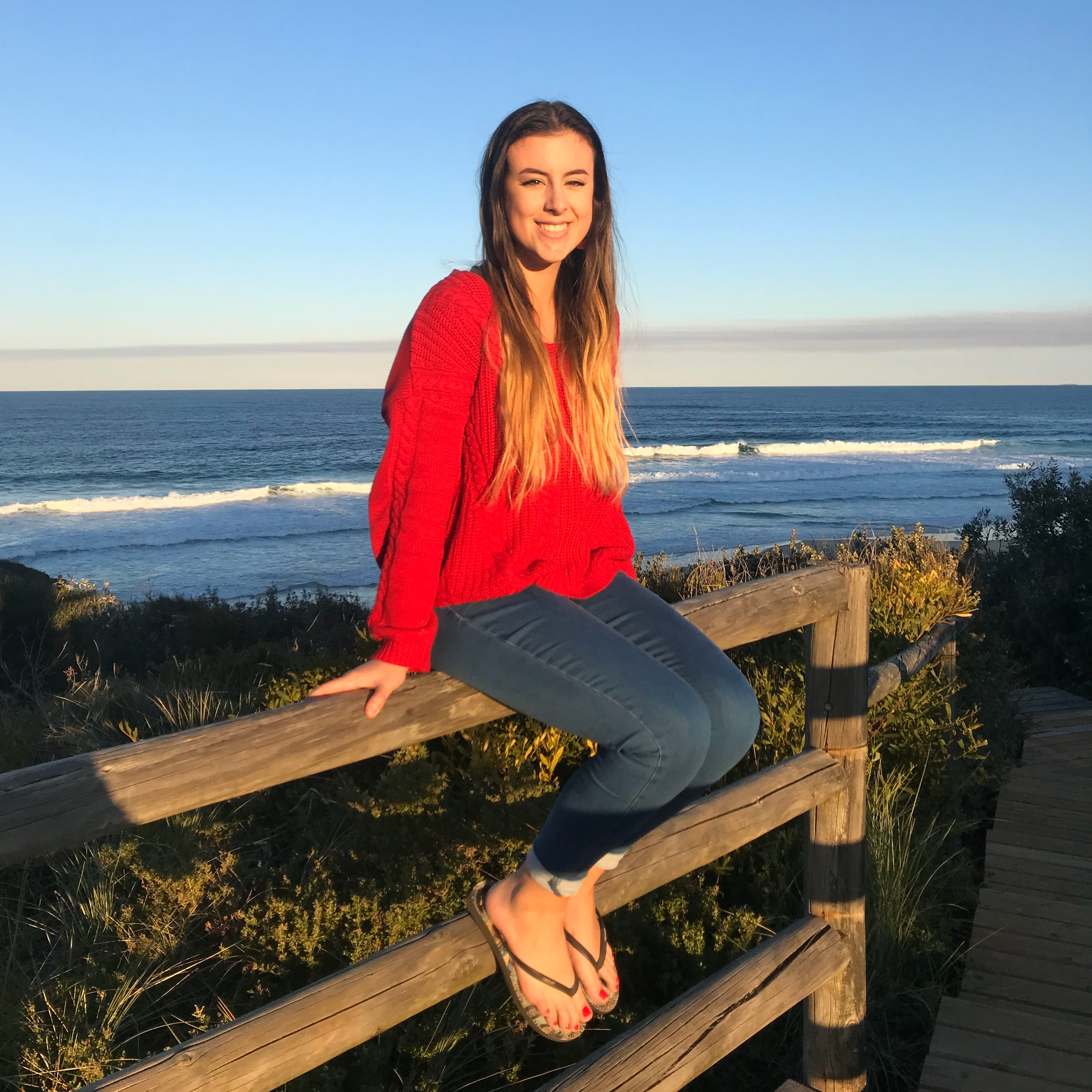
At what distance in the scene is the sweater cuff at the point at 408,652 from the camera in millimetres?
1597

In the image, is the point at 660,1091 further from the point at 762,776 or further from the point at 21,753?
the point at 21,753

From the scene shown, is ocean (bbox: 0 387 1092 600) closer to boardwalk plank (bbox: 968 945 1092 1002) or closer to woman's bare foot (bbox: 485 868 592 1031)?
woman's bare foot (bbox: 485 868 592 1031)

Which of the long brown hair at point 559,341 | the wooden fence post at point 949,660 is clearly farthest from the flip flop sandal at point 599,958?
the wooden fence post at point 949,660

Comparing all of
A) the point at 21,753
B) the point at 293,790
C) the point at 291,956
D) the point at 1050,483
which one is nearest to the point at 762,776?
the point at 291,956

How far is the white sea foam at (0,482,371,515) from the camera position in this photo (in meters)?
26.7

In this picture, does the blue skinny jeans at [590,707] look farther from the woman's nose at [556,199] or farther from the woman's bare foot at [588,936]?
the woman's nose at [556,199]

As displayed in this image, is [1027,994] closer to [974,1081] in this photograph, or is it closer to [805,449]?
[974,1081]

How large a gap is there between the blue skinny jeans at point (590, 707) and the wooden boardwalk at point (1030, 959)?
5.50ft

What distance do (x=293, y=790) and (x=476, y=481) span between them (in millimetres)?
2722

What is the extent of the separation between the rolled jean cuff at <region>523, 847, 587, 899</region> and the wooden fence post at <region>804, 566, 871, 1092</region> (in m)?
1.05

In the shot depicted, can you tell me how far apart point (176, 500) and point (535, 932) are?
28588 mm

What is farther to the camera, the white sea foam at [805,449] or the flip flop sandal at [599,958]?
the white sea foam at [805,449]

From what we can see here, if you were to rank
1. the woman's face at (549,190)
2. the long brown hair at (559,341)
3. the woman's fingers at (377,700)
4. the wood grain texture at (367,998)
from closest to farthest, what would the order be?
the wood grain texture at (367,998) → the woman's fingers at (377,700) → the long brown hair at (559,341) → the woman's face at (549,190)

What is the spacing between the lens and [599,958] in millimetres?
1807
